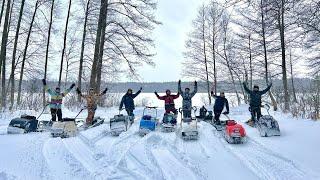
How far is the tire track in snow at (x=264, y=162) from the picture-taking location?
757cm

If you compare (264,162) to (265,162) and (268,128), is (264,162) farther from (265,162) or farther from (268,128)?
(268,128)

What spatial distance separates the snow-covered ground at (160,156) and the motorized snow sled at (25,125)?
438mm

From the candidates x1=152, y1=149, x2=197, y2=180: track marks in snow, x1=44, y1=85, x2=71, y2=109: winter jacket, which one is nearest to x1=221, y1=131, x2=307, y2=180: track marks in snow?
x1=152, y1=149, x2=197, y2=180: track marks in snow

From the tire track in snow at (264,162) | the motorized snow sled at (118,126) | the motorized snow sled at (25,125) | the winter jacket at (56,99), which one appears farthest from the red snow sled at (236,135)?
the winter jacket at (56,99)

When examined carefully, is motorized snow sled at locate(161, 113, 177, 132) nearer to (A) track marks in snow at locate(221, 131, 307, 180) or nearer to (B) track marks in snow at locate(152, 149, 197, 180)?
(A) track marks in snow at locate(221, 131, 307, 180)

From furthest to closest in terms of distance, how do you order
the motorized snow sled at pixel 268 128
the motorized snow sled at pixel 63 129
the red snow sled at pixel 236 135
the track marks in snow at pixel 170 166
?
the motorized snow sled at pixel 63 129 → the motorized snow sled at pixel 268 128 → the red snow sled at pixel 236 135 → the track marks in snow at pixel 170 166

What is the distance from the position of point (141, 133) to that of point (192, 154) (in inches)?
146

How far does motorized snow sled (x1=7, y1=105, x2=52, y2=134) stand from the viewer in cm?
1275


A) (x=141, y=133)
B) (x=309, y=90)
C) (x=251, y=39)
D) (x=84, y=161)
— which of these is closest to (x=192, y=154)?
(x=84, y=161)

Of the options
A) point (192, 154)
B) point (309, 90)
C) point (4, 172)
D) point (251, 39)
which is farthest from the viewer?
point (251, 39)

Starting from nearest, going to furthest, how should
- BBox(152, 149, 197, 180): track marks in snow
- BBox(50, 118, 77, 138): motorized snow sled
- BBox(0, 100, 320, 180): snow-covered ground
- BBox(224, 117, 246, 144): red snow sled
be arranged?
BBox(152, 149, 197, 180): track marks in snow
BBox(0, 100, 320, 180): snow-covered ground
BBox(224, 117, 246, 144): red snow sled
BBox(50, 118, 77, 138): motorized snow sled

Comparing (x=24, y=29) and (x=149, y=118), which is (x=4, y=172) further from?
(x=24, y=29)

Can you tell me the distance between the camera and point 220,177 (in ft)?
25.1

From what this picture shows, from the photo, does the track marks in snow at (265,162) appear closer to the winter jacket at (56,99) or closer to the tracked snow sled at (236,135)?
the tracked snow sled at (236,135)
